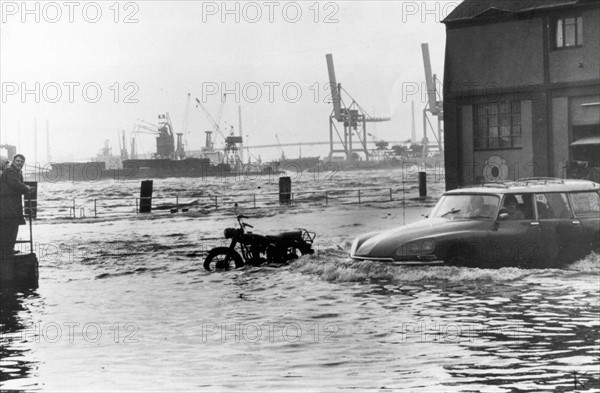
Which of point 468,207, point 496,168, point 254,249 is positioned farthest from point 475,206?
point 496,168

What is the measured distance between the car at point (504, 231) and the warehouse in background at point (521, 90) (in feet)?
50.2

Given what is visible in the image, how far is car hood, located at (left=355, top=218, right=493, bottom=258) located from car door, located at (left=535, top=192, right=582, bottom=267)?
86 centimetres

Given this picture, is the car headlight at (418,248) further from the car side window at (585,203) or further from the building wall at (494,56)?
the building wall at (494,56)

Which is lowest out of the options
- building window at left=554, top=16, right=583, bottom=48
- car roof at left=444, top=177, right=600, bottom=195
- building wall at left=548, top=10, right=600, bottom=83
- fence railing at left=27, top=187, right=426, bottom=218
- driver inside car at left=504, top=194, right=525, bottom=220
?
fence railing at left=27, top=187, right=426, bottom=218

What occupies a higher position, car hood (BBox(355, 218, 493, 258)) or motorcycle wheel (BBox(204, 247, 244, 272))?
car hood (BBox(355, 218, 493, 258))

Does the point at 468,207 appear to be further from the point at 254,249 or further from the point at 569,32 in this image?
the point at 569,32

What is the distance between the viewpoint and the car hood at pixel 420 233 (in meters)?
12.8

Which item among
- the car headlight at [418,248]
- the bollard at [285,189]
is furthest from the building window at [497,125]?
the bollard at [285,189]

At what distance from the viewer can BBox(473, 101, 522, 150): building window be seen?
30.0 m

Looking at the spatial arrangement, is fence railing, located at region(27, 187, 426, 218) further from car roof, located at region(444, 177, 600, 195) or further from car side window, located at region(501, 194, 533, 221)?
car side window, located at region(501, 194, 533, 221)

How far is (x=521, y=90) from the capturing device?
29.4 m

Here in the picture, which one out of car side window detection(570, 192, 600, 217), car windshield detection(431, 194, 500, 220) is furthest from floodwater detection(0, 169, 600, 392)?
car windshield detection(431, 194, 500, 220)

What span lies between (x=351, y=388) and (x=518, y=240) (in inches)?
272

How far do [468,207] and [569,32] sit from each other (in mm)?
17051
